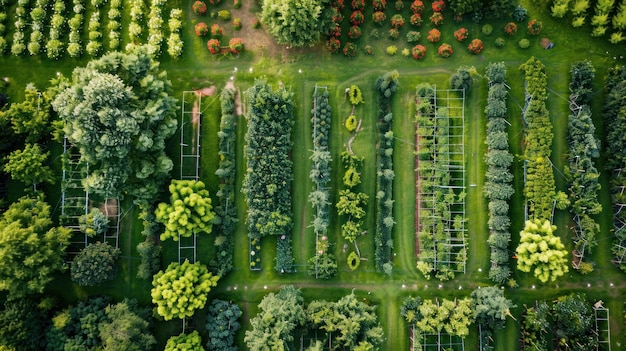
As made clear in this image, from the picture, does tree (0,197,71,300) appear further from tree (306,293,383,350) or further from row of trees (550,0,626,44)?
row of trees (550,0,626,44)

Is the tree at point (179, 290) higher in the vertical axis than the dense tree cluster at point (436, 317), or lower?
higher

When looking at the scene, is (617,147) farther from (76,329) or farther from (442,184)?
(76,329)

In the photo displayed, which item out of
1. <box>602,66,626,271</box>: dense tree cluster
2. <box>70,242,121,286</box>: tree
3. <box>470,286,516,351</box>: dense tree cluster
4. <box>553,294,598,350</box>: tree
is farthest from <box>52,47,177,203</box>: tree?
<box>602,66,626,271</box>: dense tree cluster

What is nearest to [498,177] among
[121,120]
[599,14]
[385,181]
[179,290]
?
[385,181]

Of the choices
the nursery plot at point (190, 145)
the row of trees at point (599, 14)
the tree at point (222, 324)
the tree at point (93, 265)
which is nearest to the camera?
the tree at point (93, 265)

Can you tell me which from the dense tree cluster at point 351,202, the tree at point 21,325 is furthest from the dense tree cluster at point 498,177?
the tree at point 21,325

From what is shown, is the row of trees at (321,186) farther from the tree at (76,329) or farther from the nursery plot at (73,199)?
the nursery plot at (73,199)
